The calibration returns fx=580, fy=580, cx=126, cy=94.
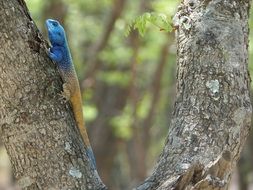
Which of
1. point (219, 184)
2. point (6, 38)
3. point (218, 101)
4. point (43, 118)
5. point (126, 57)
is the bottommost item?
point (219, 184)

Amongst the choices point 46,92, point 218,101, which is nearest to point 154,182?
point 218,101

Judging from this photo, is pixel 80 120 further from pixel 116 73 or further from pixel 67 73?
Answer: pixel 116 73

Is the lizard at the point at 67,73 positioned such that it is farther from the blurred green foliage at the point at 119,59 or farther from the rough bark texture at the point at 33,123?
the blurred green foliage at the point at 119,59

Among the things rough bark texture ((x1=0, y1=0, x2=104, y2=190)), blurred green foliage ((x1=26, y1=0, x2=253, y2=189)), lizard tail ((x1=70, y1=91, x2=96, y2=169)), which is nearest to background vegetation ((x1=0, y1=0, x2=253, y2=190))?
blurred green foliage ((x1=26, y1=0, x2=253, y2=189))

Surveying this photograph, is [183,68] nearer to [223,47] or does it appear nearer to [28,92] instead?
[223,47]

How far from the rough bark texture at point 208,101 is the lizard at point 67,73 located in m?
0.53

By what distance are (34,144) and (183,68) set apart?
0.87 meters

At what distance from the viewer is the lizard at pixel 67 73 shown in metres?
3.31

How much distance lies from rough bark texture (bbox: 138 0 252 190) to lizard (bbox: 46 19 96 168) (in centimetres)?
53

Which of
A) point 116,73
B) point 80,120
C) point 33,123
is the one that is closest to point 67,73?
point 80,120

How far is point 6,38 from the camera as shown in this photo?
2947mm

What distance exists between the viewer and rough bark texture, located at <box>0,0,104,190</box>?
2.88 metres

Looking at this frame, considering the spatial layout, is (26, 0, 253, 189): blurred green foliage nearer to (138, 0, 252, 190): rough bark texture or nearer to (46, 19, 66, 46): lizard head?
(46, 19, 66, 46): lizard head

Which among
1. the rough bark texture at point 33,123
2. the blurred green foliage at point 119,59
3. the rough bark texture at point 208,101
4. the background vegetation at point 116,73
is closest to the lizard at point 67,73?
the rough bark texture at point 33,123
